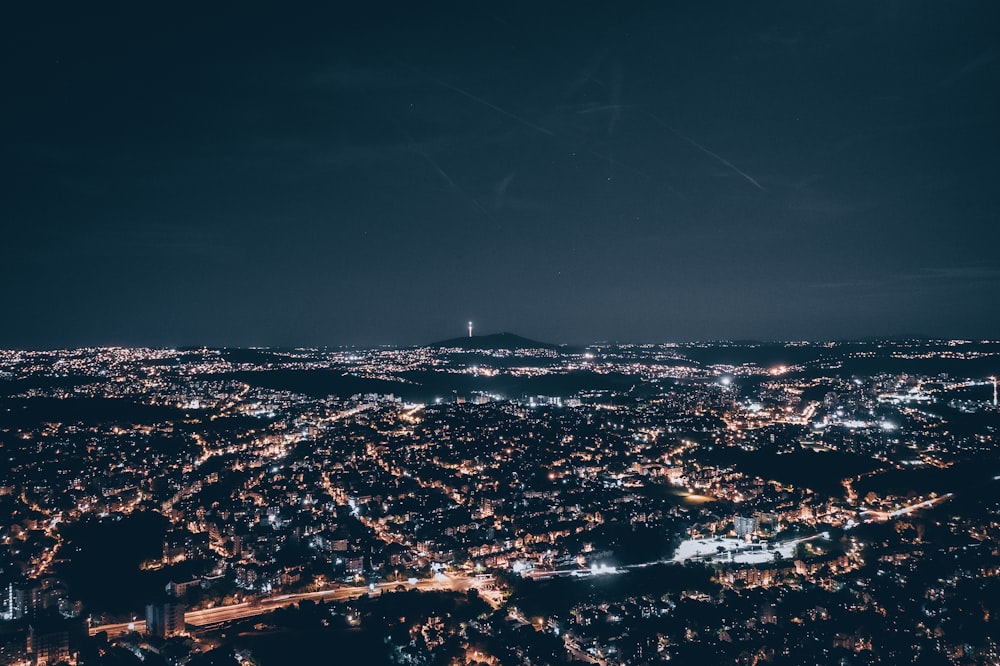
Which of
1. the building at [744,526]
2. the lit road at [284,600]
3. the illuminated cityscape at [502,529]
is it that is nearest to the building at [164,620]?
the illuminated cityscape at [502,529]

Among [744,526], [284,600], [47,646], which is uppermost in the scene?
[744,526]

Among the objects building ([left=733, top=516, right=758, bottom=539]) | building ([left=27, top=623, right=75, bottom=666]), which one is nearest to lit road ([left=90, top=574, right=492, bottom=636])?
building ([left=27, top=623, right=75, bottom=666])

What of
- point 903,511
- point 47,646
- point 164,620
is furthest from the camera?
point 903,511

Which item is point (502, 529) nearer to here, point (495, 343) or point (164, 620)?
point (164, 620)

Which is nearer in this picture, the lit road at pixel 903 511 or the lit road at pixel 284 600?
the lit road at pixel 284 600

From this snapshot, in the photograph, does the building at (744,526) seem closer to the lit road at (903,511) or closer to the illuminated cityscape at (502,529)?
the illuminated cityscape at (502,529)

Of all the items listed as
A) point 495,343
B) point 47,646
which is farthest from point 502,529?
point 495,343

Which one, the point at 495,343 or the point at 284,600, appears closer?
the point at 284,600
